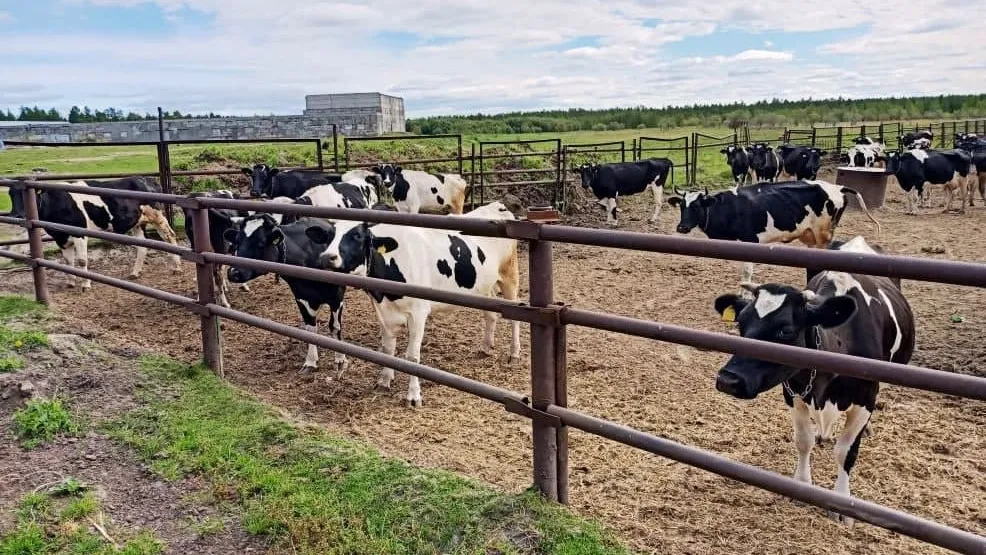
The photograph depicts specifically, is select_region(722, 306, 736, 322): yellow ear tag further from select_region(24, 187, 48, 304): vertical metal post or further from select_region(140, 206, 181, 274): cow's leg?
select_region(140, 206, 181, 274): cow's leg

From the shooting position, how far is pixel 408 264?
19.7ft

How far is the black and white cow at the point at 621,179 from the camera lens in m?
17.1

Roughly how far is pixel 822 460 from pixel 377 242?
3.26m

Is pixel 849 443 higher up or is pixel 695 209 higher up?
pixel 695 209

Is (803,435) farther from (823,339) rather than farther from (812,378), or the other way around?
(823,339)

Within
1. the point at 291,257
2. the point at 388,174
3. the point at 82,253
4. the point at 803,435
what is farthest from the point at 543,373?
the point at 388,174

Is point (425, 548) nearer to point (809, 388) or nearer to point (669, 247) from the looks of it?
point (669, 247)

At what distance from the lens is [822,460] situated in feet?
14.6

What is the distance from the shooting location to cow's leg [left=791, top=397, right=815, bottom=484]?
3.95 m

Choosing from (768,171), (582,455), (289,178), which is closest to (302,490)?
(582,455)

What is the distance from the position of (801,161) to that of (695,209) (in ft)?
41.4

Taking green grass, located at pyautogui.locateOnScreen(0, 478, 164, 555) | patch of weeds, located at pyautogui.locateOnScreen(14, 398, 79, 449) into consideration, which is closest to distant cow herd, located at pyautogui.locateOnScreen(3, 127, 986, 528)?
patch of weeds, located at pyautogui.locateOnScreen(14, 398, 79, 449)

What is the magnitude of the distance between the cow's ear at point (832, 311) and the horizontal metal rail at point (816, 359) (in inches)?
36.9

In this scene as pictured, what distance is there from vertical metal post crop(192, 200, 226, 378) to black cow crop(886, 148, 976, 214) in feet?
51.0
